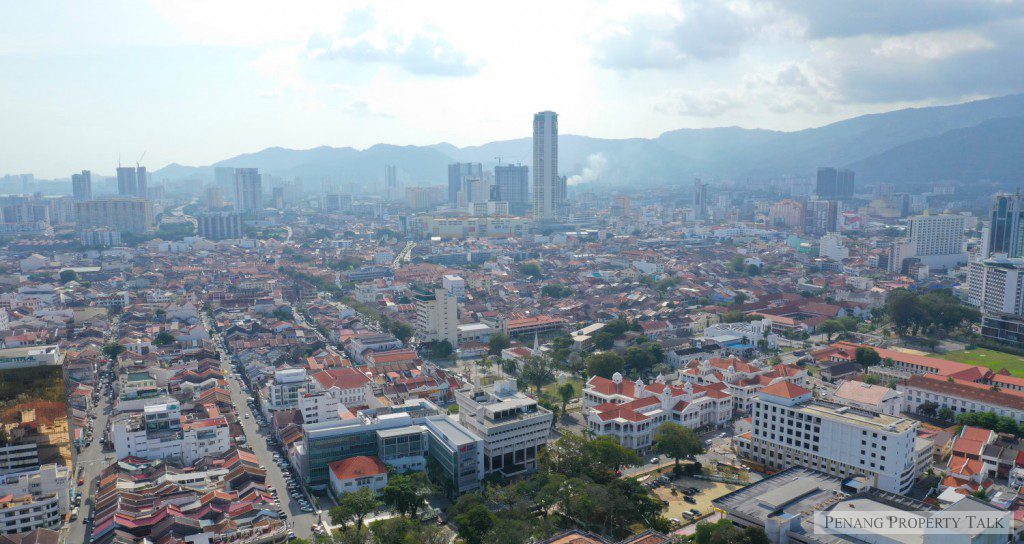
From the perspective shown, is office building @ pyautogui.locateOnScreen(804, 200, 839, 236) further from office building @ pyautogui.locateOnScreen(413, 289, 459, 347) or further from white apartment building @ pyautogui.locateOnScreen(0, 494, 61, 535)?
white apartment building @ pyautogui.locateOnScreen(0, 494, 61, 535)

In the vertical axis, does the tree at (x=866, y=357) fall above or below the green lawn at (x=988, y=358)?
above

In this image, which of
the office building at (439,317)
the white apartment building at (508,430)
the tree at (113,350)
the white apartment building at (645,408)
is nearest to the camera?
the white apartment building at (508,430)

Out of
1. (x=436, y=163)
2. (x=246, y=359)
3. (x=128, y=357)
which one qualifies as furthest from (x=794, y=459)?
(x=436, y=163)

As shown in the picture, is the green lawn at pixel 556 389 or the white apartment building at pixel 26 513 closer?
the white apartment building at pixel 26 513

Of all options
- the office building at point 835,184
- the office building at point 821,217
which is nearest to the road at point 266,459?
the office building at point 821,217

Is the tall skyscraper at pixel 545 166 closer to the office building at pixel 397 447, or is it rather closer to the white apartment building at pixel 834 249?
the white apartment building at pixel 834 249

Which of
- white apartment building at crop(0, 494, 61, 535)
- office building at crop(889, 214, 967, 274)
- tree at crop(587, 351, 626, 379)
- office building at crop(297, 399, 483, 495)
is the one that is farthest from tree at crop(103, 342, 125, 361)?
office building at crop(889, 214, 967, 274)

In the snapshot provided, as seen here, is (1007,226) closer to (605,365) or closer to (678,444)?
(605,365)
